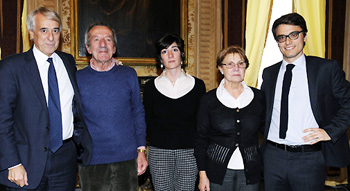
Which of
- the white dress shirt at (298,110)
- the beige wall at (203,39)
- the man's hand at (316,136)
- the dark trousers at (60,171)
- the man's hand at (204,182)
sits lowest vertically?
the man's hand at (204,182)

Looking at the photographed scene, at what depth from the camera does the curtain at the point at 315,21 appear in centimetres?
413

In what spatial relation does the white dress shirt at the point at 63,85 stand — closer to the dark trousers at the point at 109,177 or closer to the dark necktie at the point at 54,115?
the dark necktie at the point at 54,115

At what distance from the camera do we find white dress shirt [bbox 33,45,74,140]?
6.47 feet

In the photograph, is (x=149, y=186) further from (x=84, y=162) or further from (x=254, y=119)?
(x=254, y=119)

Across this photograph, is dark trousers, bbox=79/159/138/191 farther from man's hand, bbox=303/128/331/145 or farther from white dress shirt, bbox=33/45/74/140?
man's hand, bbox=303/128/331/145

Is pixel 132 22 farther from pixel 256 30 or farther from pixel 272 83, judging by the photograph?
pixel 272 83

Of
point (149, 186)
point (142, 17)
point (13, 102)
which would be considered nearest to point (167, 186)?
point (13, 102)

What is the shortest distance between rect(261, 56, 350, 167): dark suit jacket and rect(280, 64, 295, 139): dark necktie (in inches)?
5.1

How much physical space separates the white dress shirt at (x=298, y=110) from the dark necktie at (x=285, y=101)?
0.11ft

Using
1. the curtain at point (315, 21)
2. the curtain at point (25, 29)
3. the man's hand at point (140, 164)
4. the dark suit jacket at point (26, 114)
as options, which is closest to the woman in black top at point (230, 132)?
the man's hand at point (140, 164)

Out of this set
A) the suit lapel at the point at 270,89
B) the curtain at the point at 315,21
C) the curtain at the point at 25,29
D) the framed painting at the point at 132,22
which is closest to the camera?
the suit lapel at the point at 270,89

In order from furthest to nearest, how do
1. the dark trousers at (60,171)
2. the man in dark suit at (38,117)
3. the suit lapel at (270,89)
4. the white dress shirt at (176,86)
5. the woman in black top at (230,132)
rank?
the white dress shirt at (176,86) < the suit lapel at (270,89) < the woman in black top at (230,132) < the dark trousers at (60,171) < the man in dark suit at (38,117)

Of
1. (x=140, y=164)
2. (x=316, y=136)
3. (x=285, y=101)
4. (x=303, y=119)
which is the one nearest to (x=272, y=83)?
(x=285, y=101)

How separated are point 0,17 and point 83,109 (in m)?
2.25
